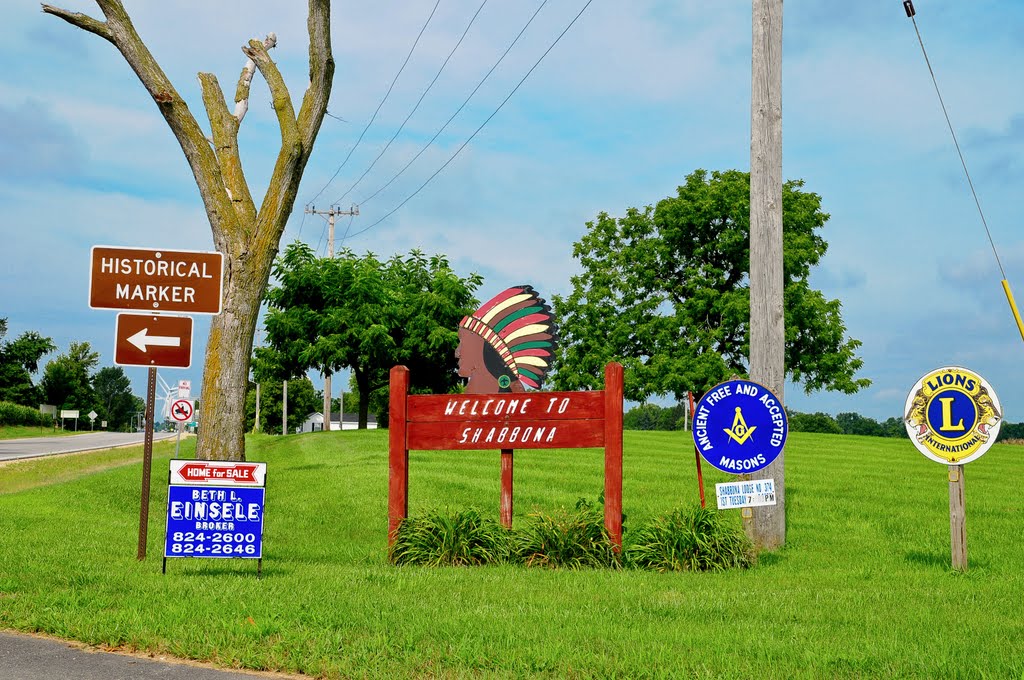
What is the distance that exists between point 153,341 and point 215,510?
216 cm

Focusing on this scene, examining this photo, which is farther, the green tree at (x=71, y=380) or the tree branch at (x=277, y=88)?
the green tree at (x=71, y=380)

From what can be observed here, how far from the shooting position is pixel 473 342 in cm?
1554

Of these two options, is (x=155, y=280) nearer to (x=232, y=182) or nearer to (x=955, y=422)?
(x=232, y=182)

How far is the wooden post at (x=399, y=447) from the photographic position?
12.1 m

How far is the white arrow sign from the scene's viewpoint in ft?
35.8

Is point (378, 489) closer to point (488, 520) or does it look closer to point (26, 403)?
point (488, 520)

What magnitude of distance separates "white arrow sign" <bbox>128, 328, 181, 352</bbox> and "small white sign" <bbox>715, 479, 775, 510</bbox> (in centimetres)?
653

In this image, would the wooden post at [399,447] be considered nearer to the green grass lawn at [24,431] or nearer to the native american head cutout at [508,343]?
the native american head cutout at [508,343]

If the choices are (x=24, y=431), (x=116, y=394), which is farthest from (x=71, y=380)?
(x=116, y=394)

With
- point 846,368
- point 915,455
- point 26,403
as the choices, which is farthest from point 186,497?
point 26,403

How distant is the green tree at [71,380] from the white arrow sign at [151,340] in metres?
102

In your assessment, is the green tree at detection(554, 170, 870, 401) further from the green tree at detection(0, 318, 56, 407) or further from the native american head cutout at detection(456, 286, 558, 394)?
the green tree at detection(0, 318, 56, 407)

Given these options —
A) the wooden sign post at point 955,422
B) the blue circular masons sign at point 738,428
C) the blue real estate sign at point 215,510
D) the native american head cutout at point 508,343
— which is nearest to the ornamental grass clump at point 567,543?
the blue circular masons sign at point 738,428

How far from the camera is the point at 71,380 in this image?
4387 inches
